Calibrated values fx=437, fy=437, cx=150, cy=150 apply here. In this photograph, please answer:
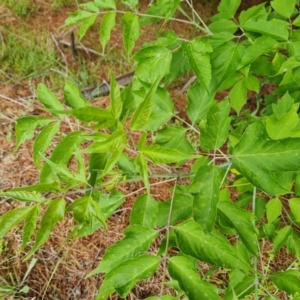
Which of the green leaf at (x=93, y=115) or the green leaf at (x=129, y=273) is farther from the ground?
the green leaf at (x=93, y=115)

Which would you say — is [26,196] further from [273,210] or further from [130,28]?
[273,210]

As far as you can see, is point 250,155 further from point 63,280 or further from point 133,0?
A: point 63,280

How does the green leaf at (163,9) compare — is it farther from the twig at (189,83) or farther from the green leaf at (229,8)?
the twig at (189,83)

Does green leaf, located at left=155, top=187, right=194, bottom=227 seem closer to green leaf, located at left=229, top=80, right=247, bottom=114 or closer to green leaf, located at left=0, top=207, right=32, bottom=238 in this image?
green leaf, located at left=0, top=207, right=32, bottom=238

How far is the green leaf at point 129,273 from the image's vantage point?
106cm

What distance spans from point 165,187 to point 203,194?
5.25ft

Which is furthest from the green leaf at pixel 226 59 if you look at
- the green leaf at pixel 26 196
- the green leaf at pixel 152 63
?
the green leaf at pixel 26 196

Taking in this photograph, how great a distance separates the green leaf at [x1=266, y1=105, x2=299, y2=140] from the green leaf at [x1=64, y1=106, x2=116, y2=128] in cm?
48

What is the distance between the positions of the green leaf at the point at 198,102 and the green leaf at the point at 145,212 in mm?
335

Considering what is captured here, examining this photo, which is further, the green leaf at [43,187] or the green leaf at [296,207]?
the green leaf at [296,207]

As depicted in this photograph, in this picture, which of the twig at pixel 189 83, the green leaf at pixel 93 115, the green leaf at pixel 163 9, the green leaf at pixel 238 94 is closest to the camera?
the green leaf at pixel 93 115

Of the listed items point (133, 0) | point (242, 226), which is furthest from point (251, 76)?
point (242, 226)

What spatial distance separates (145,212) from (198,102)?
16.8 inches

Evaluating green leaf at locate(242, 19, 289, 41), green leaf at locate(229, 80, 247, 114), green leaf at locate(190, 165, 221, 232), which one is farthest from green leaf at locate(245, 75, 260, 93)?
green leaf at locate(190, 165, 221, 232)
